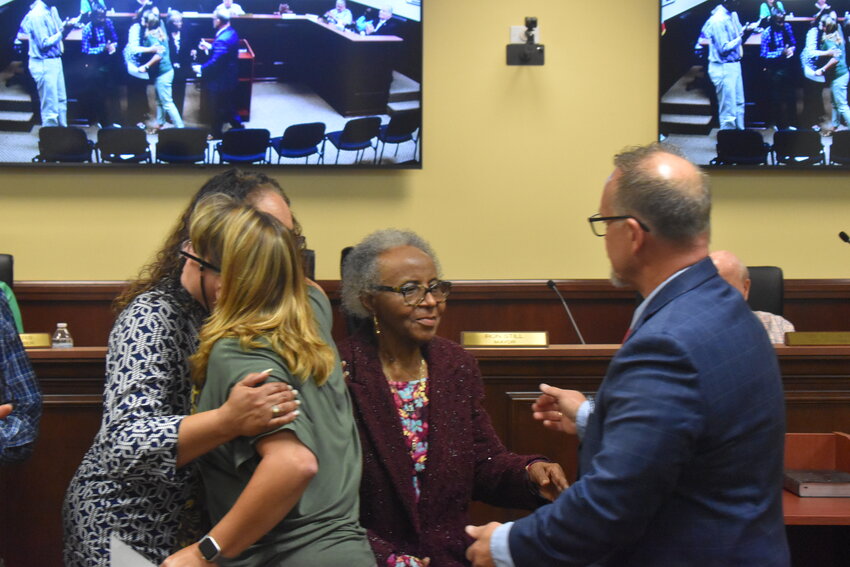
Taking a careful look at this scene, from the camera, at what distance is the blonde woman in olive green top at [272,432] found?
144 cm

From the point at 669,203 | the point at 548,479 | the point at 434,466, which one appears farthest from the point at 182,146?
the point at 669,203

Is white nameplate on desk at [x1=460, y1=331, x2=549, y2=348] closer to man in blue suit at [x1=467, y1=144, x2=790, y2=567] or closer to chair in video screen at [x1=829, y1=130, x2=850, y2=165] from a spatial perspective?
man in blue suit at [x1=467, y1=144, x2=790, y2=567]

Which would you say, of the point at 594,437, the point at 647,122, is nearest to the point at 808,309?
the point at 647,122

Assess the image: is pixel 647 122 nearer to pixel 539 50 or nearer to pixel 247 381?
pixel 539 50

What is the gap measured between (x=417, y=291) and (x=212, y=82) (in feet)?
8.97

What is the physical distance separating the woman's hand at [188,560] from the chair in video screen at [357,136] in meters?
3.43

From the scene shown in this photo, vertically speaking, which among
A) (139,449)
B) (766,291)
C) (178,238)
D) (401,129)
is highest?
(401,129)

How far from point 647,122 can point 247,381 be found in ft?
12.9

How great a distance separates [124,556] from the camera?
1446 mm

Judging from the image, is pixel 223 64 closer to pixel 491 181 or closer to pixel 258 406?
pixel 491 181

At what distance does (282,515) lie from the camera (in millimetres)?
1450

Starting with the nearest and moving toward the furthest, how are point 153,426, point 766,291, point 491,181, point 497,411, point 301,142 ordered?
point 153,426, point 497,411, point 766,291, point 301,142, point 491,181

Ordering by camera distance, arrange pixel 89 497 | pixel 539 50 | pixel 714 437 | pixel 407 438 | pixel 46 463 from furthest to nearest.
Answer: pixel 539 50, pixel 46 463, pixel 407 438, pixel 89 497, pixel 714 437

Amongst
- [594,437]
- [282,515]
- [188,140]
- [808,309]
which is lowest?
[808,309]
